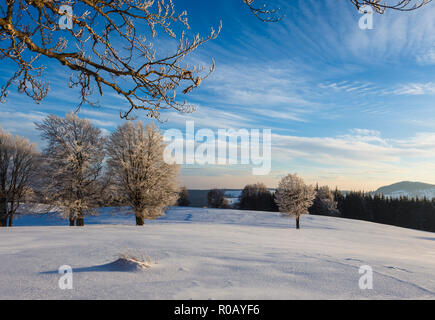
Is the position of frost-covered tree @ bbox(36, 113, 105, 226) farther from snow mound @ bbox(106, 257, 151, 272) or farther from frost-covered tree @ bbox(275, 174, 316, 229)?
frost-covered tree @ bbox(275, 174, 316, 229)

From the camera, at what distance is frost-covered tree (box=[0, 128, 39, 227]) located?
1839 centimetres

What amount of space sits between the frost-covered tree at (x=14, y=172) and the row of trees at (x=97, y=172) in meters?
0.10

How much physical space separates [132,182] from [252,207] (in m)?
58.6

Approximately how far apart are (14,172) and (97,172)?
782 centimetres

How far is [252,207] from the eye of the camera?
232 ft

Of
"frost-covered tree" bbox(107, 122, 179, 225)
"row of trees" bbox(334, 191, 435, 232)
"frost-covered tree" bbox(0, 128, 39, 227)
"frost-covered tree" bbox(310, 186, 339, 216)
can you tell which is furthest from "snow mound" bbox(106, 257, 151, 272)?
"row of trees" bbox(334, 191, 435, 232)

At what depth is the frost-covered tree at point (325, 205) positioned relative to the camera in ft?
197

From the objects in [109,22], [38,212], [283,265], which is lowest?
[38,212]

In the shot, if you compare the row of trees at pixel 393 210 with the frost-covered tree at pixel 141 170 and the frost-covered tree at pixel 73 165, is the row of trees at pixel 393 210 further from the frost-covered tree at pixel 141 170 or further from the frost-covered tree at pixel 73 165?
the frost-covered tree at pixel 73 165

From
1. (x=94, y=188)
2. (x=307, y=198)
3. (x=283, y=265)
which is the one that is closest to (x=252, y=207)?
(x=307, y=198)

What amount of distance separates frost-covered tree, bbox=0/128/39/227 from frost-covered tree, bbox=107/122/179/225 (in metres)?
7.88

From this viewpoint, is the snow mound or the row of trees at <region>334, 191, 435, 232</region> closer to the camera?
the snow mound

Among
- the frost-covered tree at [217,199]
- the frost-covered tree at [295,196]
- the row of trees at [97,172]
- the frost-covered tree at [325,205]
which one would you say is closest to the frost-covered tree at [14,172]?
the row of trees at [97,172]
